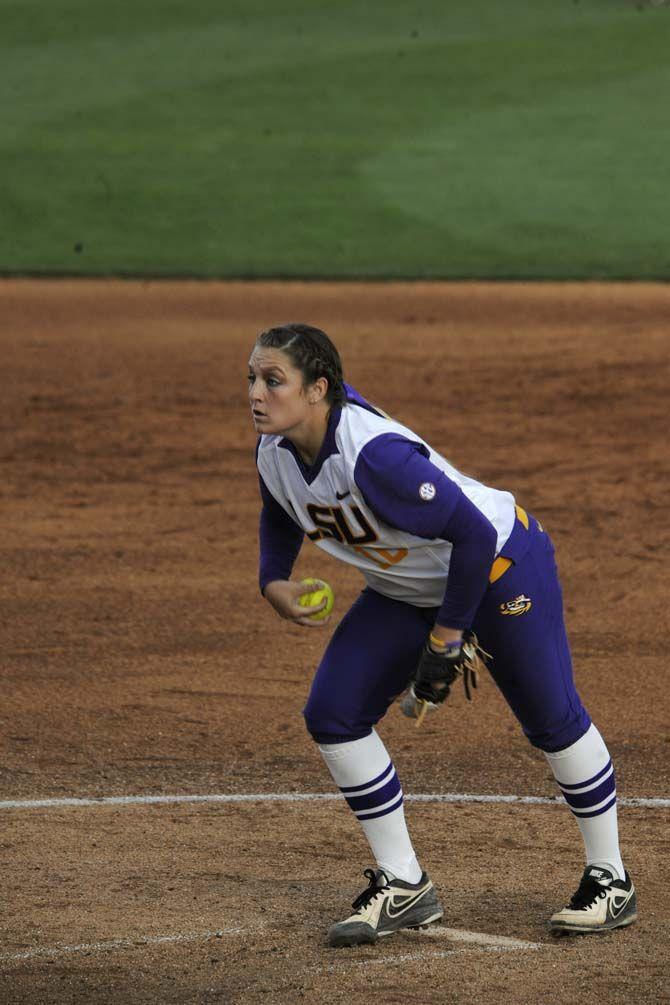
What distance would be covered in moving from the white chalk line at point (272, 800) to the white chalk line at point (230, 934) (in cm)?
131

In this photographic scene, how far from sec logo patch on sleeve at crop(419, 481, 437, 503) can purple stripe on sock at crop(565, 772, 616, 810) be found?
1111mm

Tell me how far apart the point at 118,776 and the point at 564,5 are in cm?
3169

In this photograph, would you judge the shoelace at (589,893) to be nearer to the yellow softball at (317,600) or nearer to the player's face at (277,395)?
the yellow softball at (317,600)

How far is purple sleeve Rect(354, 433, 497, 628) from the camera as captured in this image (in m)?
4.26

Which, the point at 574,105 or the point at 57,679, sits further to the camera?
the point at 574,105

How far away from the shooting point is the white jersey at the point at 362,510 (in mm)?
4355

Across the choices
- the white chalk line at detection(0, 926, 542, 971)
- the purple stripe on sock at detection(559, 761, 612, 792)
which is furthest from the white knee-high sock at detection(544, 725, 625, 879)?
the white chalk line at detection(0, 926, 542, 971)

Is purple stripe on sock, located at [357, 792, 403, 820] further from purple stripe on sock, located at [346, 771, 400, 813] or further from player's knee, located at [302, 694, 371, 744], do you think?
player's knee, located at [302, 694, 371, 744]

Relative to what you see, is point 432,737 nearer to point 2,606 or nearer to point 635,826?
point 635,826

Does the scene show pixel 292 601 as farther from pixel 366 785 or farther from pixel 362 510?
pixel 366 785

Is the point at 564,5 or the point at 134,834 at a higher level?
the point at 564,5

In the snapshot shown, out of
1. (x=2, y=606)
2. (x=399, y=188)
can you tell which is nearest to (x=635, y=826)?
(x=2, y=606)

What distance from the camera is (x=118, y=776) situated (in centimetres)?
639

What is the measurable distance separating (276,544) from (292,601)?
27cm
